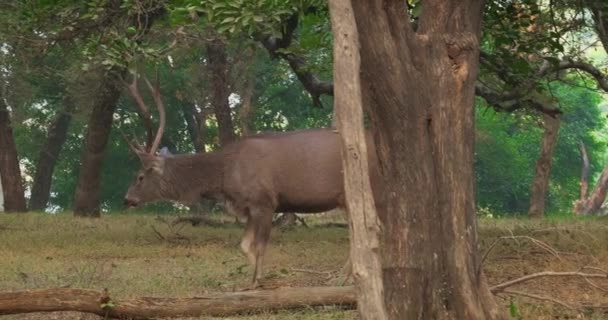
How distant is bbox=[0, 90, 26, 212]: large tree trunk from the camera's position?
29.9 m

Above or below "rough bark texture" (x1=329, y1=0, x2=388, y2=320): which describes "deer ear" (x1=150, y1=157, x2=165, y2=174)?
above

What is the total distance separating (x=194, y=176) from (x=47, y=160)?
25.8 m

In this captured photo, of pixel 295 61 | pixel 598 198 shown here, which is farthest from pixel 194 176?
pixel 598 198

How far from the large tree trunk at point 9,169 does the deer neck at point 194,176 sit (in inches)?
601

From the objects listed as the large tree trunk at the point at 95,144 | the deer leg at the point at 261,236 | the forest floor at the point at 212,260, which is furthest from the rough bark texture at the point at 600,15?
the large tree trunk at the point at 95,144

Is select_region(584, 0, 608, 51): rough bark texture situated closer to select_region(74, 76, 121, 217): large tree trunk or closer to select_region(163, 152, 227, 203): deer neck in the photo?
select_region(163, 152, 227, 203): deer neck

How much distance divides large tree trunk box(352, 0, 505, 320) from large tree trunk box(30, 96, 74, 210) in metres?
30.5

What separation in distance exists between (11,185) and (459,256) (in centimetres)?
2352

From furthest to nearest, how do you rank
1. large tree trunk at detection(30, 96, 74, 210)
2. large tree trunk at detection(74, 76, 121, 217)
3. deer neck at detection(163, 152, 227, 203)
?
large tree trunk at detection(30, 96, 74, 210)
large tree trunk at detection(74, 76, 121, 217)
deer neck at detection(163, 152, 227, 203)

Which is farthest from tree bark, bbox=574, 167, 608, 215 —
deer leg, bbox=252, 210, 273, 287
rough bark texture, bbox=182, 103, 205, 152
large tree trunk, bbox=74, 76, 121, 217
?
deer leg, bbox=252, 210, 273, 287

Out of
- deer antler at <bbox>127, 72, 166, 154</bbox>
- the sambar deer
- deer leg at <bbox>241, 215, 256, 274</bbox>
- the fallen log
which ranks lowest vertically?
the fallen log

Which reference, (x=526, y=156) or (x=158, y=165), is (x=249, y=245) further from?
(x=526, y=156)

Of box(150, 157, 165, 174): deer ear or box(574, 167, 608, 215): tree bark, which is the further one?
box(574, 167, 608, 215): tree bark

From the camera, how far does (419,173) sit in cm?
871
